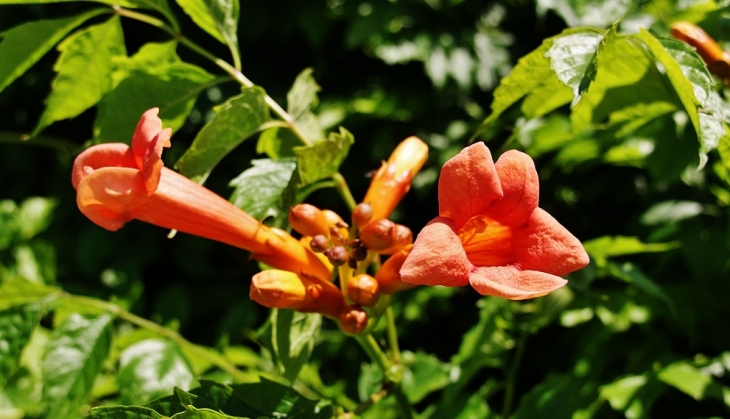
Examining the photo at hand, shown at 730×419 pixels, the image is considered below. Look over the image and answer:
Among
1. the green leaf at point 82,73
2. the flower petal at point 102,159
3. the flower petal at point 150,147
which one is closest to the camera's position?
the flower petal at point 150,147

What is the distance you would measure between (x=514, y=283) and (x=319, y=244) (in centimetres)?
55

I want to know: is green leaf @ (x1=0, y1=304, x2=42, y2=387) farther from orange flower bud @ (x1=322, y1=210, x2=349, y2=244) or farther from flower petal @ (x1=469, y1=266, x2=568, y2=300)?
flower petal @ (x1=469, y1=266, x2=568, y2=300)

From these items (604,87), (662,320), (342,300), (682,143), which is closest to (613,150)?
(682,143)

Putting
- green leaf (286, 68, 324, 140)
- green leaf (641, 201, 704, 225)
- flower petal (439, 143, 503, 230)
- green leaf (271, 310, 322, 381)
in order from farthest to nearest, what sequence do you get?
green leaf (641, 201, 704, 225) < green leaf (286, 68, 324, 140) < green leaf (271, 310, 322, 381) < flower petal (439, 143, 503, 230)

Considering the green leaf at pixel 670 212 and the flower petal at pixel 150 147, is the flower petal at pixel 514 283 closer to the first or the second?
the flower petal at pixel 150 147

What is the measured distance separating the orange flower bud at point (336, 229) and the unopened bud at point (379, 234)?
0.25 ft

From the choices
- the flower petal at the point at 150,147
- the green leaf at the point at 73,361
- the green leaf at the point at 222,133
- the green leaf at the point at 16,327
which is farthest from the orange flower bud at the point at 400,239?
the green leaf at the point at 16,327

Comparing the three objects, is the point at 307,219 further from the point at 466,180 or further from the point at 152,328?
the point at 152,328

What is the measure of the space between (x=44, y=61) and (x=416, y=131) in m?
2.37

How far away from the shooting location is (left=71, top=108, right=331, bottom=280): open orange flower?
1.53 meters

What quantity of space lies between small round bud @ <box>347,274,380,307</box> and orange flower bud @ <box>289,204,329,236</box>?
16 cm

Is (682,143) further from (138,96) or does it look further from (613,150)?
(138,96)

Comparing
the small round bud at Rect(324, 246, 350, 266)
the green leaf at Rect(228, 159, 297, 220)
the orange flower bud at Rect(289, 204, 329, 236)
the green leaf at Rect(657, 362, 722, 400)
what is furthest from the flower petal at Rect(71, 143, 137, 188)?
the green leaf at Rect(657, 362, 722, 400)

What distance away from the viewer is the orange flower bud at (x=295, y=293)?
155 cm
